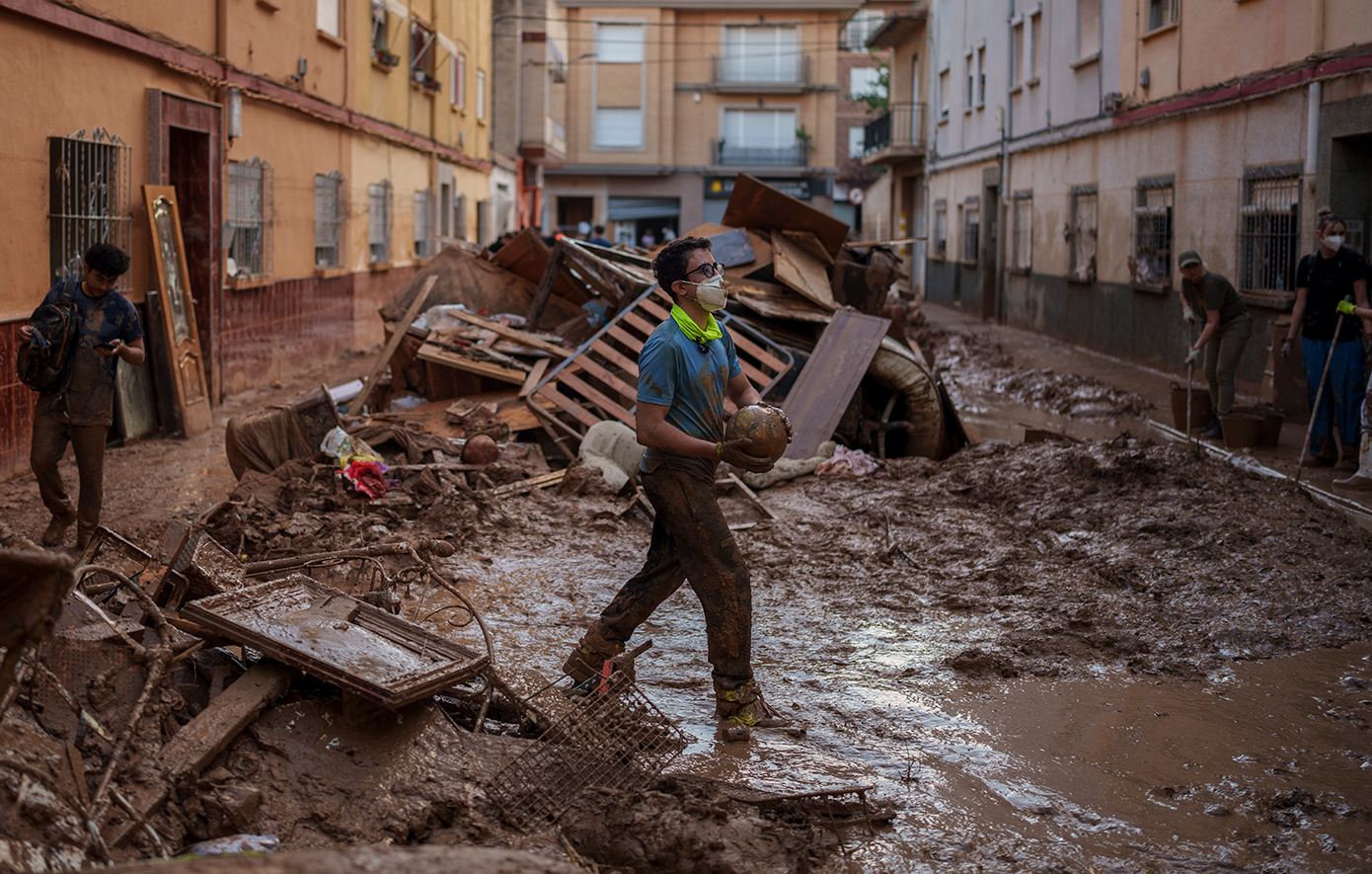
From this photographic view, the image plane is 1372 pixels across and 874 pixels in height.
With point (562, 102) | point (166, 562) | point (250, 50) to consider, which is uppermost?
point (562, 102)

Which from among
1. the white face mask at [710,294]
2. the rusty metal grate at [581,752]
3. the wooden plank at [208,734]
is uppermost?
the white face mask at [710,294]

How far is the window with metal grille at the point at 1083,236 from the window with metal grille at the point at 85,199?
13.7 m

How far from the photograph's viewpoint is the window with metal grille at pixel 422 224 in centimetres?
2288

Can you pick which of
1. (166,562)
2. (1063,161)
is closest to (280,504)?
(166,562)

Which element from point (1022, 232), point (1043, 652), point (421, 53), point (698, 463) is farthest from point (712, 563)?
point (1022, 232)

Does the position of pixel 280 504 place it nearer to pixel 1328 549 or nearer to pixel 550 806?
pixel 550 806

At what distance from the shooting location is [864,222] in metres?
43.4

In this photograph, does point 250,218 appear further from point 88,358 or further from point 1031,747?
point 1031,747

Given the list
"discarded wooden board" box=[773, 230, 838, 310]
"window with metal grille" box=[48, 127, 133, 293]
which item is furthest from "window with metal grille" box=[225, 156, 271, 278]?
"discarded wooden board" box=[773, 230, 838, 310]

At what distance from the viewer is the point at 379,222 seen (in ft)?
65.3

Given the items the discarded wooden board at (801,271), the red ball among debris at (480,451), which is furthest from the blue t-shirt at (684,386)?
the discarded wooden board at (801,271)

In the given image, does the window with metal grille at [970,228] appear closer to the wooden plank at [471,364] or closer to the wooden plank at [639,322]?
the wooden plank at [639,322]

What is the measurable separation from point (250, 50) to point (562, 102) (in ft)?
111

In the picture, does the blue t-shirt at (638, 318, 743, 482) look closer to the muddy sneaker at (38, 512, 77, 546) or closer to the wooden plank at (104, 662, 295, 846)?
the wooden plank at (104, 662, 295, 846)
